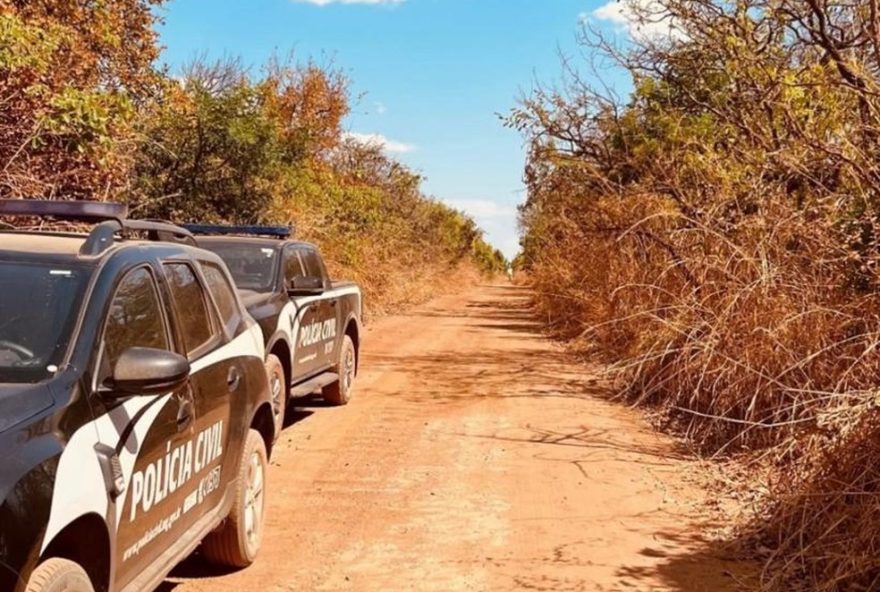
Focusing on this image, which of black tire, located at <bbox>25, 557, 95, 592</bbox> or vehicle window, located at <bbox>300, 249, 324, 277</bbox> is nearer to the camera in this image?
black tire, located at <bbox>25, 557, 95, 592</bbox>

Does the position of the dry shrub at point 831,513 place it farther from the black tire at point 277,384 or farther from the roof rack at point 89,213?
the black tire at point 277,384

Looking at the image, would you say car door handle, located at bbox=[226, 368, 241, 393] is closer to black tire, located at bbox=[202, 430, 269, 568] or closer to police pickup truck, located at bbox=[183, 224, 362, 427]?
black tire, located at bbox=[202, 430, 269, 568]

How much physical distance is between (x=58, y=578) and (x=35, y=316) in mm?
1127

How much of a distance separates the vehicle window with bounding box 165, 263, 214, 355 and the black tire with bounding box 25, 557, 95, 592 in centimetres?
153

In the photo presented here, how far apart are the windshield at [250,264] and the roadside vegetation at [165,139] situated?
235cm

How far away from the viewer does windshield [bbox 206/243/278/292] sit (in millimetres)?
8773

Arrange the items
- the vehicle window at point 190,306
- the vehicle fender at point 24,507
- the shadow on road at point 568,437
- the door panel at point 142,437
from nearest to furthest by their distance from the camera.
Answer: the vehicle fender at point 24,507
the door panel at point 142,437
the vehicle window at point 190,306
the shadow on road at point 568,437

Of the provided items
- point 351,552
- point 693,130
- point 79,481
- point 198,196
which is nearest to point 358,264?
point 198,196

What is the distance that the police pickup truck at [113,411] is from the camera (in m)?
2.72

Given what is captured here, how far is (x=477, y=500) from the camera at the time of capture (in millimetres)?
6574

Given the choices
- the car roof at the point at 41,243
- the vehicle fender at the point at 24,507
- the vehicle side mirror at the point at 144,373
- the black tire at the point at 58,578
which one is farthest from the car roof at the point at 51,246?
the black tire at the point at 58,578

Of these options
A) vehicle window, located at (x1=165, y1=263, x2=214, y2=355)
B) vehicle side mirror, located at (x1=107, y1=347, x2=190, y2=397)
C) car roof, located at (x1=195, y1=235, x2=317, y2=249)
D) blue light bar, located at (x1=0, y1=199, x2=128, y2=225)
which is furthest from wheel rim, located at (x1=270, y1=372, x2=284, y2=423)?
vehicle side mirror, located at (x1=107, y1=347, x2=190, y2=397)

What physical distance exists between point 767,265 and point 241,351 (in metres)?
5.63

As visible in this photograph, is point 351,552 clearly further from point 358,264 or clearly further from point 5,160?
point 358,264
